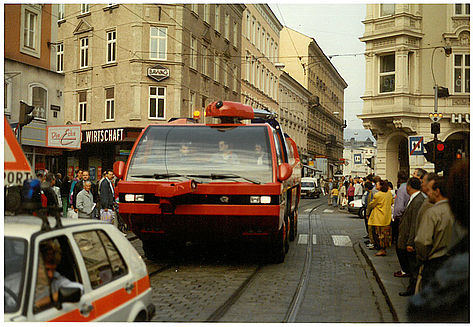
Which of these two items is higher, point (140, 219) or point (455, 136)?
point (455, 136)

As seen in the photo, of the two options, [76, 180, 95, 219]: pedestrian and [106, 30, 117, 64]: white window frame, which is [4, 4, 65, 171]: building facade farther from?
[106, 30, 117, 64]: white window frame

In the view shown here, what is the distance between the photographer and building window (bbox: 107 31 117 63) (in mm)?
32938

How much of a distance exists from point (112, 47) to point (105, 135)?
15.7 feet

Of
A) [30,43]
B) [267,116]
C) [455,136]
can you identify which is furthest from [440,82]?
[30,43]

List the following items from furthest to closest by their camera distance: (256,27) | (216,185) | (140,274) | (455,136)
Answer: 1. (256,27)
2. (455,136)
3. (216,185)
4. (140,274)

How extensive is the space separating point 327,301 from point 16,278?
201 inches

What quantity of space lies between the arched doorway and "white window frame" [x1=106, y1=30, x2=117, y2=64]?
15.8m

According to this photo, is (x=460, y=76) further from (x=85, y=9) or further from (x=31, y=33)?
(x=85, y=9)

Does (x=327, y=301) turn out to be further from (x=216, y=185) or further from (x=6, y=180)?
(x=6, y=180)

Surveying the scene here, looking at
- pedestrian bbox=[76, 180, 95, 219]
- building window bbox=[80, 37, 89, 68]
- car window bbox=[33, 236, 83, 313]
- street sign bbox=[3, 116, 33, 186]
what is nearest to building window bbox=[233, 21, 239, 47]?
building window bbox=[80, 37, 89, 68]

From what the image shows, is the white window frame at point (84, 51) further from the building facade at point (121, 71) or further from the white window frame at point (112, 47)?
the white window frame at point (112, 47)

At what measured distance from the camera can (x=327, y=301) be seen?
810 cm

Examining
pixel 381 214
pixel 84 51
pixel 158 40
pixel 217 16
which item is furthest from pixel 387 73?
pixel 217 16

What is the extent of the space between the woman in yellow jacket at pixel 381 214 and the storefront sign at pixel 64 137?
6749 millimetres
